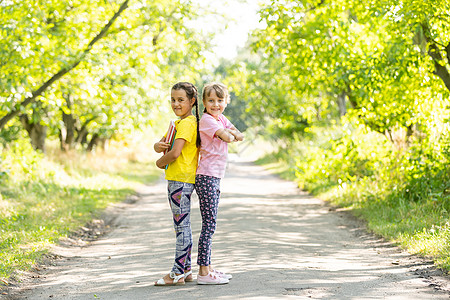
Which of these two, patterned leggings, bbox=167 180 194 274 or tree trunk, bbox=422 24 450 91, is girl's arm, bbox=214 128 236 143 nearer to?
patterned leggings, bbox=167 180 194 274

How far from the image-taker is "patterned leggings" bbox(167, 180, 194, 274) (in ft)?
19.4

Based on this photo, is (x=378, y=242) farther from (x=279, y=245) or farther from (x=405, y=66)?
(x=405, y=66)

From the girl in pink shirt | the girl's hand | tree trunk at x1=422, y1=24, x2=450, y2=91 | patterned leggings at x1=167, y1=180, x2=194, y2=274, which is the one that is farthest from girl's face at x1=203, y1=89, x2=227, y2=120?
tree trunk at x1=422, y1=24, x2=450, y2=91

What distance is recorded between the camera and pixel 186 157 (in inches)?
235

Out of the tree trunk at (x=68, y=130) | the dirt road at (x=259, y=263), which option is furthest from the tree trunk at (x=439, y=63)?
the tree trunk at (x=68, y=130)

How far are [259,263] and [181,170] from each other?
5.66 ft

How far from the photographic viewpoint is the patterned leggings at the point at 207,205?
5.91m

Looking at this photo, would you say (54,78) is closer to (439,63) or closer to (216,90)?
(439,63)

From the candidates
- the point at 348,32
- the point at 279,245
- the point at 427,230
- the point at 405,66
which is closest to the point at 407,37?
the point at 405,66

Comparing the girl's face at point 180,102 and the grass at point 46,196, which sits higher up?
the girl's face at point 180,102

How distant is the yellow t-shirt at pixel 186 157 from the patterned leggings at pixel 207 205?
114mm

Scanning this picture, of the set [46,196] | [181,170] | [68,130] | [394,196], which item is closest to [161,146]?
[181,170]

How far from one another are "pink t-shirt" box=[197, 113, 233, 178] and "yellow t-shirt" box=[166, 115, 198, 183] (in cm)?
8

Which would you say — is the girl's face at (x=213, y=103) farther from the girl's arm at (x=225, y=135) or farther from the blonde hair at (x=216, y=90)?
the girl's arm at (x=225, y=135)
